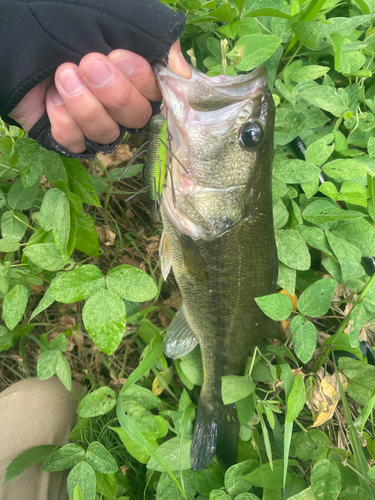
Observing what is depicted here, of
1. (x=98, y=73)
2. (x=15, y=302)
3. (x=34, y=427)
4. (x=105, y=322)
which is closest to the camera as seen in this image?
(x=98, y=73)

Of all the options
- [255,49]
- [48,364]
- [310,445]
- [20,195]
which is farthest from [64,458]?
[255,49]

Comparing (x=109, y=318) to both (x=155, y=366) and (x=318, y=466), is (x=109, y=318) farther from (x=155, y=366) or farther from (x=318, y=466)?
(x=318, y=466)

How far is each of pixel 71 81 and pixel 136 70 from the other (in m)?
0.21

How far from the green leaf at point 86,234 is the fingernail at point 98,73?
2.06 ft

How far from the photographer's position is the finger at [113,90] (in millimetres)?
947

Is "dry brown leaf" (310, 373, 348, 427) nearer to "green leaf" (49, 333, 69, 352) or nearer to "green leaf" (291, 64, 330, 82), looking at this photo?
"green leaf" (49, 333, 69, 352)

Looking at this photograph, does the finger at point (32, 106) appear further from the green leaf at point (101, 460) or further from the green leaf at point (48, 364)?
the green leaf at point (101, 460)

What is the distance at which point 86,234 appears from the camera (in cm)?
151

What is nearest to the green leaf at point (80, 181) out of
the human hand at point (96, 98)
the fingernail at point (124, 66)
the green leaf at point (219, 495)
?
the human hand at point (96, 98)

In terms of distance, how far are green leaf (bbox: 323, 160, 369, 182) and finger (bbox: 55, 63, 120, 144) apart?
3.46 feet

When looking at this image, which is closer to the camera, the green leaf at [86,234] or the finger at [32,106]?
the finger at [32,106]

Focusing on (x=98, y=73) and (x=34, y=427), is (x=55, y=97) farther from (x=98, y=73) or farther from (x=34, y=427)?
(x=34, y=427)

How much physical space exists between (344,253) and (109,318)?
1.15 metres

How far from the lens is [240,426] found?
1729 millimetres
